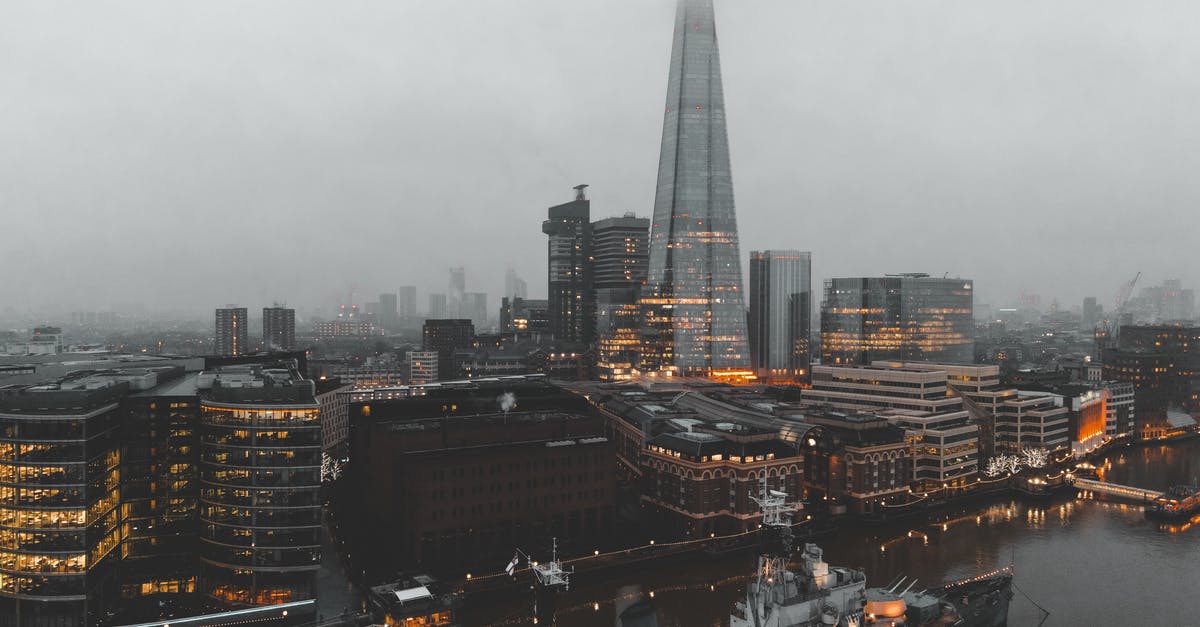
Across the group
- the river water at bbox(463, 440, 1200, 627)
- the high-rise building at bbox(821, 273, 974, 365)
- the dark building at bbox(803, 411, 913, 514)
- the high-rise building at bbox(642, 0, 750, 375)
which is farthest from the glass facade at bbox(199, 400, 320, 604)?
the high-rise building at bbox(821, 273, 974, 365)

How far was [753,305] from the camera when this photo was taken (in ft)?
417

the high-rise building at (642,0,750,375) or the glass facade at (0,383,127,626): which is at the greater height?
the high-rise building at (642,0,750,375)

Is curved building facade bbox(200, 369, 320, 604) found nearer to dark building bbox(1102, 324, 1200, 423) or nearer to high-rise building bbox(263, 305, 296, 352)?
dark building bbox(1102, 324, 1200, 423)

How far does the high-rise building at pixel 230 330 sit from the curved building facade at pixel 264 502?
390ft

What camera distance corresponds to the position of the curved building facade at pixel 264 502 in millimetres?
35656

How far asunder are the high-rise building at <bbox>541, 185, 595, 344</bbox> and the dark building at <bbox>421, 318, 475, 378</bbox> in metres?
18.5

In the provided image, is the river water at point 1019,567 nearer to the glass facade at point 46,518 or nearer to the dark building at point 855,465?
the dark building at point 855,465

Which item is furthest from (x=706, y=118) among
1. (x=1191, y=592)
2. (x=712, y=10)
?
(x=1191, y=592)

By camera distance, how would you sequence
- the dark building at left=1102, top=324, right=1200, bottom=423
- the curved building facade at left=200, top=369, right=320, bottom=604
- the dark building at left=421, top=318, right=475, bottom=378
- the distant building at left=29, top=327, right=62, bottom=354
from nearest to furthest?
the curved building facade at left=200, top=369, right=320, bottom=604
the distant building at left=29, top=327, right=62, bottom=354
the dark building at left=1102, top=324, right=1200, bottom=423
the dark building at left=421, top=318, right=475, bottom=378

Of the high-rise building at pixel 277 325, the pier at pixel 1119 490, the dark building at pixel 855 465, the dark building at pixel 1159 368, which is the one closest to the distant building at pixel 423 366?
the high-rise building at pixel 277 325

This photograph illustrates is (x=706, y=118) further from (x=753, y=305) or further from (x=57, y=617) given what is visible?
(x=57, y=617)

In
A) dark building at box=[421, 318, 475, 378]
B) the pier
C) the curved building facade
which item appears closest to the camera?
the curved building facade

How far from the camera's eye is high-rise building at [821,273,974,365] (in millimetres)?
108500

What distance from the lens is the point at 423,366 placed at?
122 m
